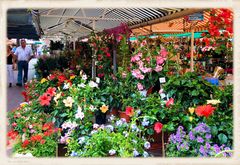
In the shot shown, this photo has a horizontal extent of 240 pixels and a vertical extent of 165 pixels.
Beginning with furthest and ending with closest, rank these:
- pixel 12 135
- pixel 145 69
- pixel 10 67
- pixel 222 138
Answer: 1. pixel 10 67
2. pixel 145 69
3. pixel 12 135
4. pixel 222 138

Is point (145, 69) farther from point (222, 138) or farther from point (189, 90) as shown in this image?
point (222, 138)

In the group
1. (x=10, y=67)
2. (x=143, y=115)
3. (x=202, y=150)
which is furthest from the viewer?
(x=10, y=67)

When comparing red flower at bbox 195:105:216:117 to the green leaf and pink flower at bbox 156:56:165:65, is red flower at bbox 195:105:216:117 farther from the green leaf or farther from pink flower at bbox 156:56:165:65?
pink flower at bbox 156:56:165:65

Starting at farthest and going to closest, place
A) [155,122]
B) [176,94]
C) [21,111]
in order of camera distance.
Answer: [21,111] → [176,94] → [155,122]

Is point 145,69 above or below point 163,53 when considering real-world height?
below

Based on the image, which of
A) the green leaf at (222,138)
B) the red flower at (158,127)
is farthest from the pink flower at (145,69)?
the green leaf at (222,138)

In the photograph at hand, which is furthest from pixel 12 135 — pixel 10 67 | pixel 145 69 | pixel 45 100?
pixel 10 67

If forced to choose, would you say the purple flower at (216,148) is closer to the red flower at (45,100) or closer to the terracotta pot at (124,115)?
the terracotta pot at (124,115)

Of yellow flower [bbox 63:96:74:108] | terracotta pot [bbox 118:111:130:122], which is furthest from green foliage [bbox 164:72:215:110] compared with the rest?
yellow flower [bbox 63:96:74:108]
